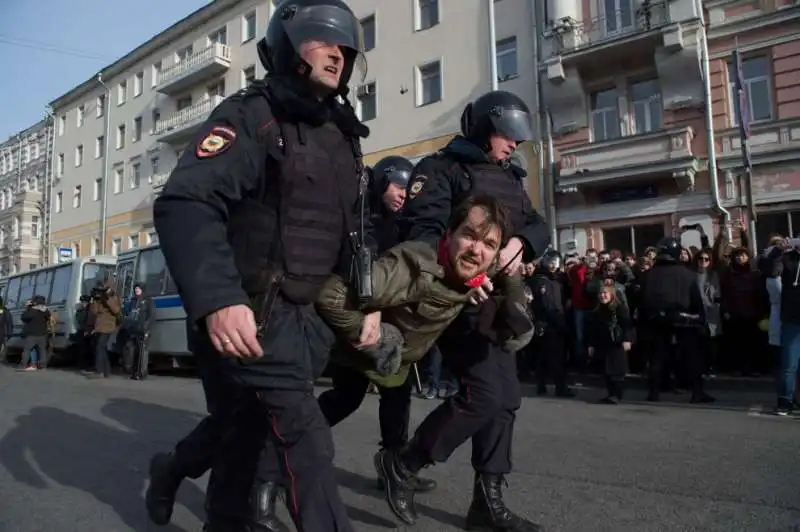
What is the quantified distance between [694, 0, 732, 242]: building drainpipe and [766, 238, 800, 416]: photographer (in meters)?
8.95

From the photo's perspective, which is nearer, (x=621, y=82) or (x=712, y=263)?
(x=712, y=263)

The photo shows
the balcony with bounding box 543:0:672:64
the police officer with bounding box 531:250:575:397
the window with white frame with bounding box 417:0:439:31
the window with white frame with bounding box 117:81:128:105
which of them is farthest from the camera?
A: the window with white frame with bounding box 117:81:128:105

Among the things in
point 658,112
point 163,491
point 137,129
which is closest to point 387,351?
point 163,491

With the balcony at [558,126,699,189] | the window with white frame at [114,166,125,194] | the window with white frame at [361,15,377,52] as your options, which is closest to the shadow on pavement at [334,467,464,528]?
the balcony at [558,126,699,189]

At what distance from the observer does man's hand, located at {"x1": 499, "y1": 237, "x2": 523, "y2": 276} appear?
278 centimetres

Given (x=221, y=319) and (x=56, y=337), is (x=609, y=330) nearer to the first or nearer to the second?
(x=221, y=319)

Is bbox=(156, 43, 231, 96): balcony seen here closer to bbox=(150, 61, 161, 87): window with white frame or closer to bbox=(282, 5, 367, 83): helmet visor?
bbox=(150, 61, 161, 87): window with white frame

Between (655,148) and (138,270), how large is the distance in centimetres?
1145

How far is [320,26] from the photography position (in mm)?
2111

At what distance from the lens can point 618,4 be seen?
1636 centimetres

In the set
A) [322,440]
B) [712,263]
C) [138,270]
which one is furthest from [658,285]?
[138,270]

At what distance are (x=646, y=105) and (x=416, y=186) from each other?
48.3 feet

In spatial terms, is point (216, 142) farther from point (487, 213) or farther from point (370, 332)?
point (487, 213)

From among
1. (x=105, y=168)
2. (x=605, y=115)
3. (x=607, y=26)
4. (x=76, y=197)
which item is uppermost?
(x=105, y=168)
